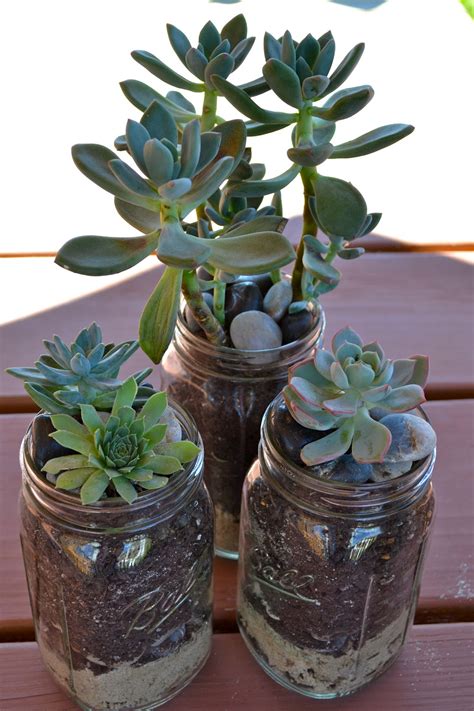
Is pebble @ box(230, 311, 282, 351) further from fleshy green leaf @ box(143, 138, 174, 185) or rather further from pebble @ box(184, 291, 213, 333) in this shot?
fleshy green leaf @ box(143, 138, 174, 185)

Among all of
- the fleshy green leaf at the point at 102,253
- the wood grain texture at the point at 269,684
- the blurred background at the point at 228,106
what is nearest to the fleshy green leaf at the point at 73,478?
the fleshy green leaf at the point at 102,253

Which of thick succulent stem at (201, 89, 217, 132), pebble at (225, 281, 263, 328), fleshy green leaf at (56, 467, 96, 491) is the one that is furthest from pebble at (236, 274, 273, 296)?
fleshy green leaf at (56, 467, 96, 491)

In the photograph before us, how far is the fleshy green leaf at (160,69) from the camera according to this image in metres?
0.59

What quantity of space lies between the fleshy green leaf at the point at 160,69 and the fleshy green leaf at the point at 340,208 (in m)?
0.12

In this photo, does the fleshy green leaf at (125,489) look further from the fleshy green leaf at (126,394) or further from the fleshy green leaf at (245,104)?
the fleshy green leaf at (245,104)

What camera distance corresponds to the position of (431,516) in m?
0.63

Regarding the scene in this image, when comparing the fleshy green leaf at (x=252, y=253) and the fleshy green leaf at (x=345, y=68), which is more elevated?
the fleshy green leaf at (x=345, y=68)

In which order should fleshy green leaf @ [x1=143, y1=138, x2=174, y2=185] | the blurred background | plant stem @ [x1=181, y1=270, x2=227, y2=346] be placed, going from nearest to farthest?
fleshy green leaf @ [x1=143, y1=138, x2=174, y2=185] < plant stem @ [x1=181, y1=270, x2=227, y2=346] < the blurred background

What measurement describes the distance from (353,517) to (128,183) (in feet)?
0.81

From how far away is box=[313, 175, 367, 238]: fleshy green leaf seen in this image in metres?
0.56

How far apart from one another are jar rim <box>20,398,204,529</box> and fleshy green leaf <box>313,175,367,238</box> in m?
0.17

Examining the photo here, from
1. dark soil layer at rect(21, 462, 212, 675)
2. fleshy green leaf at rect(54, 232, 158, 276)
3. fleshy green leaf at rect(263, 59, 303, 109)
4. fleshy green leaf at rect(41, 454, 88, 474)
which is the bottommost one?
dark soil layer at rect(21, 462, 212, 675)

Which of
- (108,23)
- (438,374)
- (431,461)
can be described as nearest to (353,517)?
(431,461)

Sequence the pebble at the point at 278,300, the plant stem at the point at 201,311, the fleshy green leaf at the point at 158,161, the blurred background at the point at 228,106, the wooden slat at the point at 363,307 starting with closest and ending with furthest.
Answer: the fleshy green leaf at the point at 158,161, the plant stem at the point at 201,311, the pebble at the point at 278,300, the wooden slat at the point at 363,307, the blurred background at the point at 228,106
